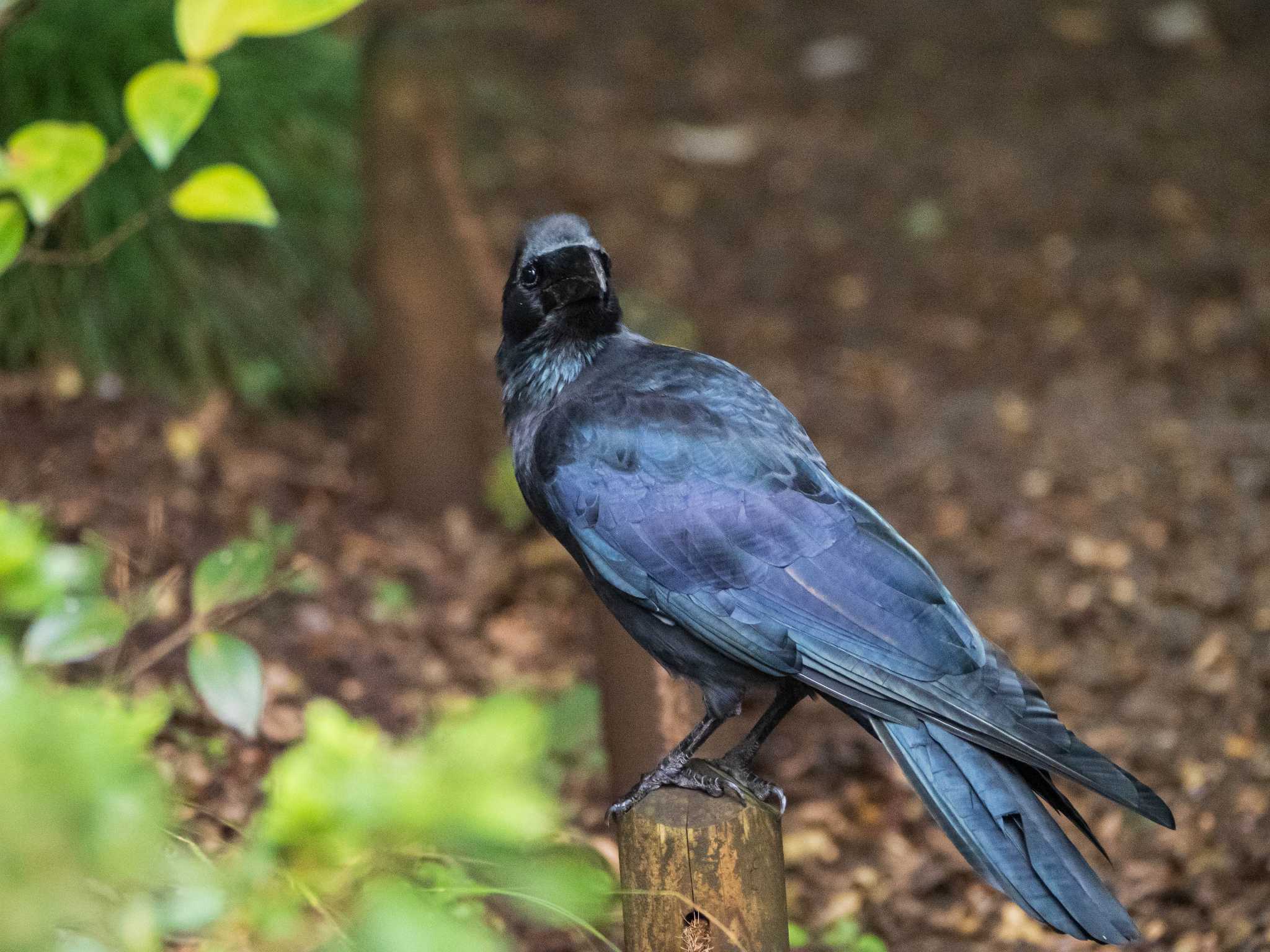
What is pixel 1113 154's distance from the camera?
7230mm

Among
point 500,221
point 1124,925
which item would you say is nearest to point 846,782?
point 1124,925

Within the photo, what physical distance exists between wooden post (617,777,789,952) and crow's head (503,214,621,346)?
101 cm

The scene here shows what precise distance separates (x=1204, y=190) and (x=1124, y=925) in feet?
19.2

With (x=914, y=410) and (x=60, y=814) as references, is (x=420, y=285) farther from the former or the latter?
(x=60, y=814)

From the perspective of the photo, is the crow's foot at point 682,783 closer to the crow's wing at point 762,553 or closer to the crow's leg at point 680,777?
the crow's leg at point 680,777

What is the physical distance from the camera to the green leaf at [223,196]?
1.57 meters

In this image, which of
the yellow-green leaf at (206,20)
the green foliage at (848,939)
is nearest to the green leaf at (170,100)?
the yellow-green leaf at (206,20)

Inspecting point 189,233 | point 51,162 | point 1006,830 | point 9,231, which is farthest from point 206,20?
point 189,233

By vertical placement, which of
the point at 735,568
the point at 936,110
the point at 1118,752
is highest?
the point at 735,568

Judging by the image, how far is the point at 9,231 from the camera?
1556 mm

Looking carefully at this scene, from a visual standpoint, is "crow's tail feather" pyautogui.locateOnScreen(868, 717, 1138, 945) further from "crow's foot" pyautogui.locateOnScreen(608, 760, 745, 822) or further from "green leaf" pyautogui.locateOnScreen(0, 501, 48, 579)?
"green leaf" pyautogui.locateOnScreen(0, 501, 48, 579)

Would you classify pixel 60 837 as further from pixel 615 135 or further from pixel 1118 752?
pixel 615 135

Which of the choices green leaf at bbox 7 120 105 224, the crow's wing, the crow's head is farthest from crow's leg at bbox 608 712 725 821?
green leaf at bbox 7 120 105 224

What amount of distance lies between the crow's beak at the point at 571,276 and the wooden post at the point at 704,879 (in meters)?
1.03
